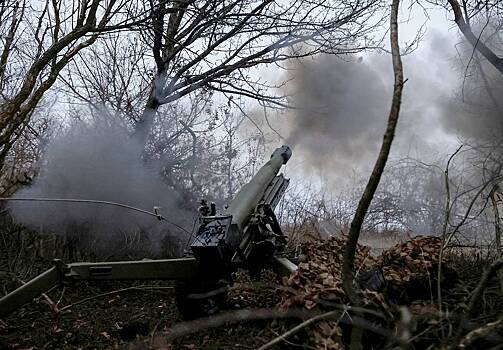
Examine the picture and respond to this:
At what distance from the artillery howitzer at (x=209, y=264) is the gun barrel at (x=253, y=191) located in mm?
11

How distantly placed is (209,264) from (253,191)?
A: 155 centimetres

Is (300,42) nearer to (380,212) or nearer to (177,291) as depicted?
(380,212)

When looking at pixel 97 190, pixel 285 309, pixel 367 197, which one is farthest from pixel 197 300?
pixel 97 190

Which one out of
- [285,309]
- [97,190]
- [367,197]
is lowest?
[285,309]

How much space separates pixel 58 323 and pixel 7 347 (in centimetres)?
88

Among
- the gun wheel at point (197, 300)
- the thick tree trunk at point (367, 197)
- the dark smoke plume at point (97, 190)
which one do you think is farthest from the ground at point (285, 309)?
the dark smoke plume at point (97, 190)

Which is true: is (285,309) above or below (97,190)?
below

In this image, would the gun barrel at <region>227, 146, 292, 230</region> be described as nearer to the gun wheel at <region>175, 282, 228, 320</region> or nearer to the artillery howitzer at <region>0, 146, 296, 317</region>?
the artillery howitzer at <region>0, 146, 296, 317</region>

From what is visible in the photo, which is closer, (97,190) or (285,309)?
(285,309)

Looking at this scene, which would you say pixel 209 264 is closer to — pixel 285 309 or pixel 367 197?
pixel 285 309

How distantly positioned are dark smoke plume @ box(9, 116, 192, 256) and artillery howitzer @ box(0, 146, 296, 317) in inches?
144

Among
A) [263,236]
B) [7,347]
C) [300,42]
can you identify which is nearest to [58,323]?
[7,347]

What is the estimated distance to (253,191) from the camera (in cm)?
635

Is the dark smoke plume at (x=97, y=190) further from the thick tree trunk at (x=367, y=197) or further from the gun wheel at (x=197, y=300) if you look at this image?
the thick tree trunk at (x=367, y=197)
